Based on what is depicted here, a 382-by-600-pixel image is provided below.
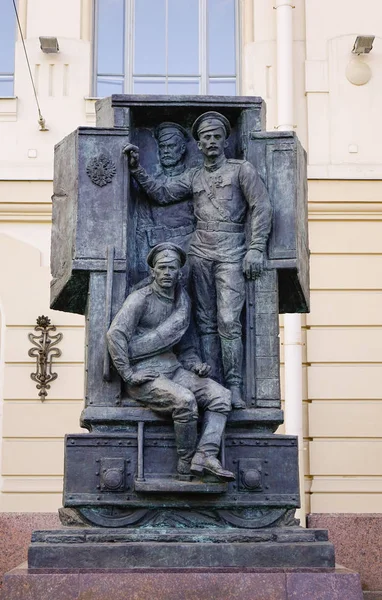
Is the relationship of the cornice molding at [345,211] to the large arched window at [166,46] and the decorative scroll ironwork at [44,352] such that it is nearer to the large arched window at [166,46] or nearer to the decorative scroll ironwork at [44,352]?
the large arched window at [166,46]

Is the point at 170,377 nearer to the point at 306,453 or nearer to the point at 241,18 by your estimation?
the point at 306,453

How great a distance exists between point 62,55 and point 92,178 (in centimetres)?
757

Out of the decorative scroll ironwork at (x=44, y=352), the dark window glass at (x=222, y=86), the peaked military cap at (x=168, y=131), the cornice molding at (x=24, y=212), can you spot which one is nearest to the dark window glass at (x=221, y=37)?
the dark window glass at (x=222, y=86)

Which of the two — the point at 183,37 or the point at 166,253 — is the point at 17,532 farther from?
the point at 183,37

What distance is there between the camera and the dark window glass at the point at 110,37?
15172 mm

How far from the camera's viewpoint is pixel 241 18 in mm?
15367

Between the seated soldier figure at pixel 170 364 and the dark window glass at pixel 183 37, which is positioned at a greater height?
the dark window glass at pixel 183 37

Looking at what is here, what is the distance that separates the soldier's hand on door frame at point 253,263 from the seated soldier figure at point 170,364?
42cm

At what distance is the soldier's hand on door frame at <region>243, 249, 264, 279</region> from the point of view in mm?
7562

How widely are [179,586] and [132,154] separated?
298 cm

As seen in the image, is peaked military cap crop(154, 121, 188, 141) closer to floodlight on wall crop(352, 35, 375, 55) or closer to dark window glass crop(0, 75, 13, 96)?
floodlight on wall crop(352, 35, 375, 55)

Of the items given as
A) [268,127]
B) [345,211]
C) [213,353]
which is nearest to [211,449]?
[213,353]

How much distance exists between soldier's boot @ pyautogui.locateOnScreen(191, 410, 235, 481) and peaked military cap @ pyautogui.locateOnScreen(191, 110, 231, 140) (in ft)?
6.55

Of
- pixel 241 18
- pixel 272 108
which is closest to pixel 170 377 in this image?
pixel 272 108
